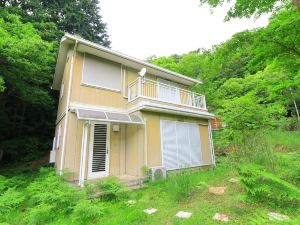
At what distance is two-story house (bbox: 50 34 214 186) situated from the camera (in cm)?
725

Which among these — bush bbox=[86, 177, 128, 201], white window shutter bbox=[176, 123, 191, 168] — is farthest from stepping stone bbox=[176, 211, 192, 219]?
white window shutter bbox=[176, 123, 191, 168]

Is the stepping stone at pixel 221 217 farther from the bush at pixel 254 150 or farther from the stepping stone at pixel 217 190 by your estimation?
the bush at pixel 254 150

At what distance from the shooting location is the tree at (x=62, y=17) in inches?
541

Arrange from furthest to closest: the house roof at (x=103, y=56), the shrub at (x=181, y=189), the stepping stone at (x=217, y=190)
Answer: the house roof at (x=103, y=56) → the stepping stone at (x=217, y=190) → the shrub at (x=181, y=189)

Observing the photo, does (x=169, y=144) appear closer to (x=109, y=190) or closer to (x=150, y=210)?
(x=109, y=190)

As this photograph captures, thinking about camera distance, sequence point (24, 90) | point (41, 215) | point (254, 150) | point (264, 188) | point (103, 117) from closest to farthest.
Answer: point (264, 188)
point (41, 215)
point (254, 150)
point (103, 117)
point (24, 90)

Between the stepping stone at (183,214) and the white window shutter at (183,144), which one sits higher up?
the white window shutter at (183,144)

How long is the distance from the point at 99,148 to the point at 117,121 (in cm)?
152

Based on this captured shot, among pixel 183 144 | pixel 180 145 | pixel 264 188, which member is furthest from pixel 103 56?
pixel 264 188

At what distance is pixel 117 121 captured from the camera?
23.6 feet

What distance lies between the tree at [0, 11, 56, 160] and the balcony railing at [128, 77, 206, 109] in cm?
472

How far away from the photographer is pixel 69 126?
725 cm

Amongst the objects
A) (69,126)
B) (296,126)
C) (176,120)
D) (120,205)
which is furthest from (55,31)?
(296,126)

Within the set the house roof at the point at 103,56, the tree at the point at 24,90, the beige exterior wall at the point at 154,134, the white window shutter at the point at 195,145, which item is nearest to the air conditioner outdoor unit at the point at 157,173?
the beige exterior wall at the point at 154,134
